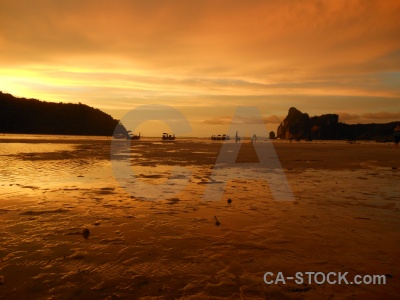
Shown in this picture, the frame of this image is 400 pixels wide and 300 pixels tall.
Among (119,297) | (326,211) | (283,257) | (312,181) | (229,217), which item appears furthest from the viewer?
(312,181)

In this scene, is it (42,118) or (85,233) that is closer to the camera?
(85,233)

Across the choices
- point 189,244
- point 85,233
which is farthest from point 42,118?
point 189,244

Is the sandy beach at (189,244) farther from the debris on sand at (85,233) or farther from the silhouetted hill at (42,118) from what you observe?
the silhouetted hill at (42,118)

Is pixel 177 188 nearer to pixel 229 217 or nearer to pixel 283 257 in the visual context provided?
pixel 229 217

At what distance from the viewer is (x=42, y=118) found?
550 feet

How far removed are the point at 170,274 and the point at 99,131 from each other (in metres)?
208

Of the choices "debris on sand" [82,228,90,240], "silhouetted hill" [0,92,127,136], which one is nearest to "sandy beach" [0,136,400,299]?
"debris on sand" [82,228,90,240]

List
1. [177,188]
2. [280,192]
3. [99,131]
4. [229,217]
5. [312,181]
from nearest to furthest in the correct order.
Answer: [229,217]
[280,192]
[177,188]
[312,181]
[99,131]

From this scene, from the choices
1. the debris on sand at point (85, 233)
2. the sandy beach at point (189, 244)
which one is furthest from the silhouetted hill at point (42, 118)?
the debris on sand at point (85, 233)

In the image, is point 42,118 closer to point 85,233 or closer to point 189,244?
point 85,233

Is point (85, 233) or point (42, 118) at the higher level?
point (42, 118)

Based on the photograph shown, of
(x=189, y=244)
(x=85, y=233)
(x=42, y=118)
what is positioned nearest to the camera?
(x=189, y=244)

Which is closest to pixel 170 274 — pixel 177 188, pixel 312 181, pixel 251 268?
pixel 251 268

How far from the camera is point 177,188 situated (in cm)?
1088
